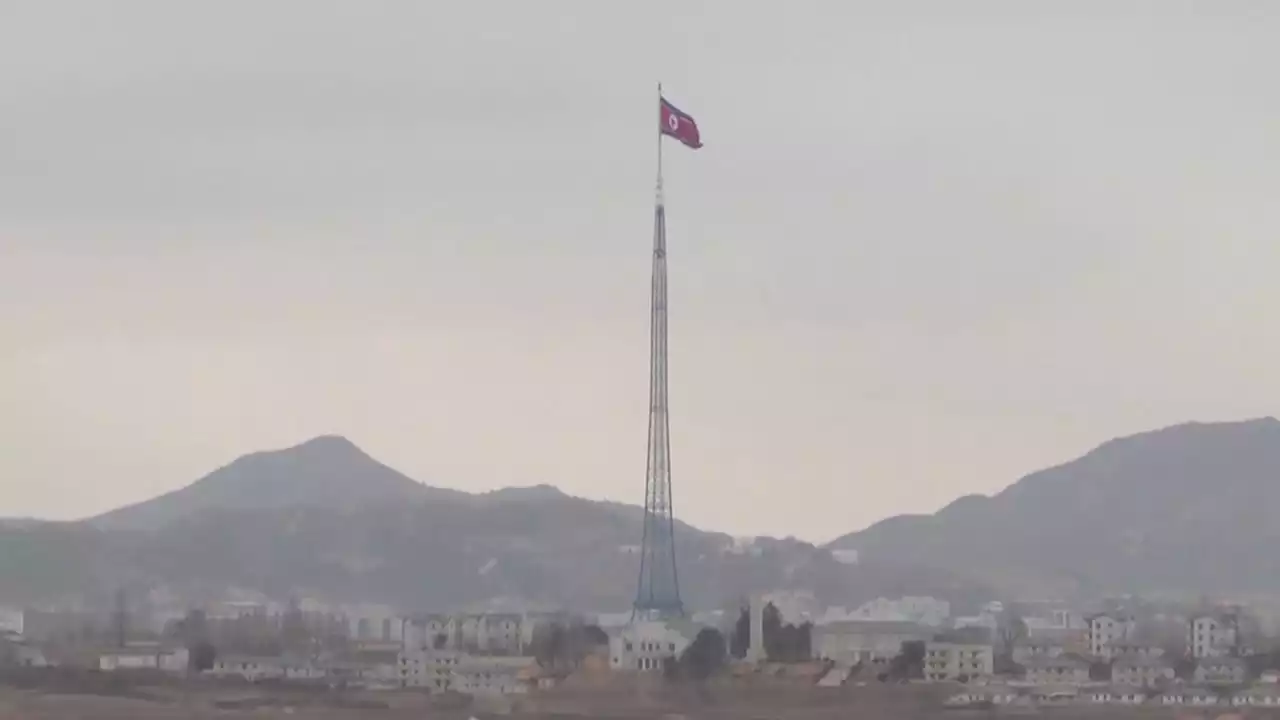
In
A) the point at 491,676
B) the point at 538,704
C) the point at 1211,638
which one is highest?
the point at 1211,638

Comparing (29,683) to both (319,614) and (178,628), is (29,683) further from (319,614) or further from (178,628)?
(319,614)

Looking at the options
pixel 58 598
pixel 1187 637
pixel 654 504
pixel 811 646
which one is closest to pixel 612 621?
pixel 1187 637

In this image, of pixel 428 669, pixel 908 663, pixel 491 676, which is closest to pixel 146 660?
pixel 428 669

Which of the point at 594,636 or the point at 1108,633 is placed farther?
the point at 1108,633

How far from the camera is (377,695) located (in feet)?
237

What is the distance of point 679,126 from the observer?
65000mm

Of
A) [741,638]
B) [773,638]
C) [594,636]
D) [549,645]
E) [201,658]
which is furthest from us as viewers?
[594,636]

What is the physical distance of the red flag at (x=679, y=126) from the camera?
64750 mm

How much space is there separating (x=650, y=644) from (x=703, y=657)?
3.91 meters

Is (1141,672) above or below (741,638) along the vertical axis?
below

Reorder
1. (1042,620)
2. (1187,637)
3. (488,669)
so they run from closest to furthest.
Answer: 1. (488,669)
2. (1187,637)
3. (1042,620)

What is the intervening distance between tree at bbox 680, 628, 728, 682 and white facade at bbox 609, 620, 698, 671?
576 mm

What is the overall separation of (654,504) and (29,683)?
20.2 m

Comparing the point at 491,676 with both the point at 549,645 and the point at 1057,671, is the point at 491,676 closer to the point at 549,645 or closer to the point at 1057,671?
the point at 549,645
